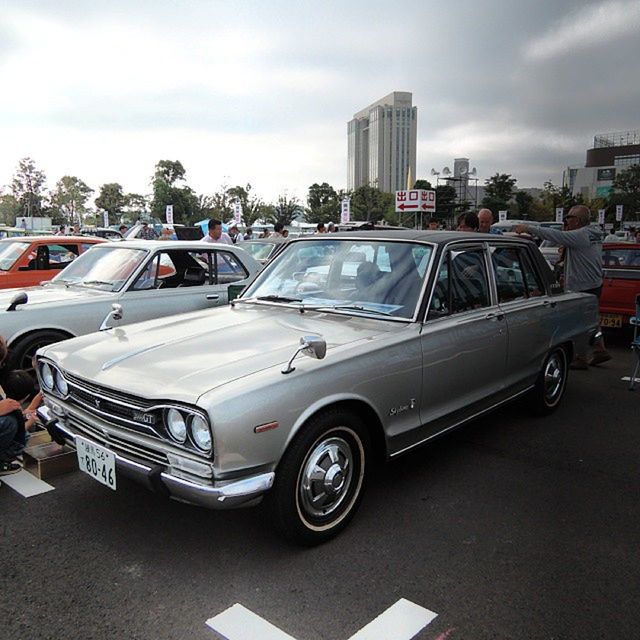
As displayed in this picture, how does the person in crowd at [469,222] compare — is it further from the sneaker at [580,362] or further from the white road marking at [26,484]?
the white road marking at [26,484]

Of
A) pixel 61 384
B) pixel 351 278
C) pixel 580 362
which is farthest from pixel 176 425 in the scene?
pixel 580 362

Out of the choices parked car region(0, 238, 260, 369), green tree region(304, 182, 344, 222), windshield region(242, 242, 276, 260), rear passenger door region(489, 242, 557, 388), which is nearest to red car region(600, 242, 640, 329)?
rear passenger door region(489, 242, 557, 388)

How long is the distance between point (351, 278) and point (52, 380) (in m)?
2.00

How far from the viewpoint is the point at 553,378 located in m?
5.14

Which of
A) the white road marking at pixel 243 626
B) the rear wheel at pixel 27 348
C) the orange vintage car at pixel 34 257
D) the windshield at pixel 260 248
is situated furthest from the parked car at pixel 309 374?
the windshield at pixel 260 248

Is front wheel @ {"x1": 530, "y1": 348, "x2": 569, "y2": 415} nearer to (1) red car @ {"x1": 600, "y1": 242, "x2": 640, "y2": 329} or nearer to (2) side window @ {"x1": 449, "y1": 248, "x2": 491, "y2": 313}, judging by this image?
(2) side window @ {"x1": 449, "y1": 248, "x2": 491, "y2": 313}

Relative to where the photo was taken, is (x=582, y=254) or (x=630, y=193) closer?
(x=582, y=254)

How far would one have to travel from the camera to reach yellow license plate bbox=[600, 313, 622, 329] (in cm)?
819

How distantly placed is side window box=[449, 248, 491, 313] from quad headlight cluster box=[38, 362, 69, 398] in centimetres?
247

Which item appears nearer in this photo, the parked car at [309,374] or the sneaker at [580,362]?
the parked car at [309,374]

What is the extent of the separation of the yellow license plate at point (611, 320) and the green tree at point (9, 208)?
6244 cm

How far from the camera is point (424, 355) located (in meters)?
3.37

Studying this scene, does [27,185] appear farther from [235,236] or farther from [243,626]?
[243,626]

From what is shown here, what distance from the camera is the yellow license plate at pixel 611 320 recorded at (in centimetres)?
819
